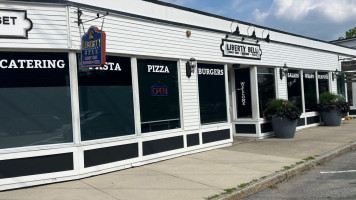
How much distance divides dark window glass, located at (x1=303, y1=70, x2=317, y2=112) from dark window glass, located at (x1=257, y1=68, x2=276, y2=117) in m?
2.67

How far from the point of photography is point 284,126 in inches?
460

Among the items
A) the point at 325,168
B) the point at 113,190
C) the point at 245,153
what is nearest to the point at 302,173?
the point at 325,168

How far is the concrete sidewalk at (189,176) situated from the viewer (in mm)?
5750

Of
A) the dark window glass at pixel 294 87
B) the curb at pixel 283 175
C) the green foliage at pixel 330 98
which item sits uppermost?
the dark window glass at pixel 294 87

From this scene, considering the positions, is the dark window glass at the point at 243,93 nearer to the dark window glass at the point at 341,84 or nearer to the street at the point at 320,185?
the street at the point at 320,185

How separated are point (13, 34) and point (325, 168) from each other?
728cm

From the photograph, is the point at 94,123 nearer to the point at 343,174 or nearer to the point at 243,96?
the point at 343,174

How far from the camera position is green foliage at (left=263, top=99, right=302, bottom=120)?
37.9 ft

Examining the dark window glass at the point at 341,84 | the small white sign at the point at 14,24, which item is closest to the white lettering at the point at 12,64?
the small white sign at the point at 14,24

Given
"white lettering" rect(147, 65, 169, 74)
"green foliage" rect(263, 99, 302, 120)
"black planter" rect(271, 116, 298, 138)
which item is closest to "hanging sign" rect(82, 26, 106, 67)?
"white lettering" rect(147, 65, 169, 74)

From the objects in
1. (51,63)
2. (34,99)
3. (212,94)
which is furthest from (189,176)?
(212,94)

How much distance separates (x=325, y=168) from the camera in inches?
306

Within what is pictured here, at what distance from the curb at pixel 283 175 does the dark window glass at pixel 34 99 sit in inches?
140

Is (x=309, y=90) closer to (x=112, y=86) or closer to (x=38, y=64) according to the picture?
(x=112, y=86)
